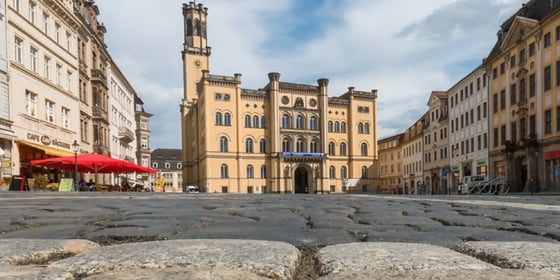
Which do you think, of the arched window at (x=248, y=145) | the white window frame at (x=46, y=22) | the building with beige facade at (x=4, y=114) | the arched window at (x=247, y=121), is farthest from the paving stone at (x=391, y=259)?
the arched window at (x=247, y=121)

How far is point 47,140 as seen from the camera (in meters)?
26.1

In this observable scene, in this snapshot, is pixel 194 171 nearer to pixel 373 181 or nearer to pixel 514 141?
pixel 373 181

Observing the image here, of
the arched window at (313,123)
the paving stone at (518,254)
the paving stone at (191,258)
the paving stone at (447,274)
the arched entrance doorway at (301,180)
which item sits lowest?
the arched entrance doorway at (301,180)

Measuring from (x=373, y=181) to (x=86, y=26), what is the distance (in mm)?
52611

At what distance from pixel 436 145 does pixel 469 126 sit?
11.1 meters

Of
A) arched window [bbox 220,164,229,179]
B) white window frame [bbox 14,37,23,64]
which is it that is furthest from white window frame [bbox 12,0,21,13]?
arched window [bbox 220,164,229,179]

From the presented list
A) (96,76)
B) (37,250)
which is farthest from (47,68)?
(37,250)

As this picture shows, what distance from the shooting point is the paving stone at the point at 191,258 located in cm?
163

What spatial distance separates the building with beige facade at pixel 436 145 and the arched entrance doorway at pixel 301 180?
19.1m

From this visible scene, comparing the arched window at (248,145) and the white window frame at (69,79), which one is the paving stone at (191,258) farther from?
the arched window at (248,145)

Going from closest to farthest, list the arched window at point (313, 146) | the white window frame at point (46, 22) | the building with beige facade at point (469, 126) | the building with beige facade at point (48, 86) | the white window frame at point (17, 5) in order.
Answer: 1. the building with beige facade at point (48, 86)
2. the white window frame at point (17, 5)
3. the white window frame at point (46, 22)
4. the building with beige facade at point (469, 126)
5. the arched window at point (313, 146)

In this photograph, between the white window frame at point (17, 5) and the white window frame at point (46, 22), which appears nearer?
Answer: the white window frame at point (17, 5)

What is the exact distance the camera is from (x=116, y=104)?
153 feet

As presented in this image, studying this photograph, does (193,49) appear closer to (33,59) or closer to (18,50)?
(33,59)
